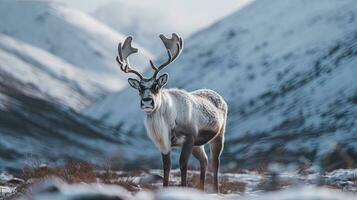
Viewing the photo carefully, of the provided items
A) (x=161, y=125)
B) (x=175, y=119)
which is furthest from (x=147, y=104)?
(x=175, y=119)

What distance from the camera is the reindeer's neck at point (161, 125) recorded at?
13977mm

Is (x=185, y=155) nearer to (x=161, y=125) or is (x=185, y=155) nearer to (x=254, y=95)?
(x=161, y=125)

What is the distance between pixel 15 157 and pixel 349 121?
37251 millimetres

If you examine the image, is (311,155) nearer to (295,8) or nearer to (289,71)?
(289,71)

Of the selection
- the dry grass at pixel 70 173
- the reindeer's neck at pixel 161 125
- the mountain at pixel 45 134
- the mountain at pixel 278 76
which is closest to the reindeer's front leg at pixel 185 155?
the reindeer's neck at pixel 161 125

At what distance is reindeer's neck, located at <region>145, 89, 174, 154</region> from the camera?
14.0 meters

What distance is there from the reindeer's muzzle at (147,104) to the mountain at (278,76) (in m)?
50.4

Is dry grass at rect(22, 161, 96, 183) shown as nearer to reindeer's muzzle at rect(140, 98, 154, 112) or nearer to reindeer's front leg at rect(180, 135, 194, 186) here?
reindeer's muzzle at rect(140, 98, 154, 112)

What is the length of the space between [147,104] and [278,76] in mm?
101635

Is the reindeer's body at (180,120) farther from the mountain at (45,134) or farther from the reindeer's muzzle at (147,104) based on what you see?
the mountain at (45,134)

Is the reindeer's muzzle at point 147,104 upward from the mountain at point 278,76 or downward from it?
downward

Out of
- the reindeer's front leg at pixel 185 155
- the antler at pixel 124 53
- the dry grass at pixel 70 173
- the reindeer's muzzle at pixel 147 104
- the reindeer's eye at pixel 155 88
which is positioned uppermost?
the antler at pixel 124 53

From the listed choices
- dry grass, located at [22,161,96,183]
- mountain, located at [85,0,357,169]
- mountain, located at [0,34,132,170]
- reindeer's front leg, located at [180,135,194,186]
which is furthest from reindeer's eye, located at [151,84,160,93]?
mountain, located at [0,34,132,170]

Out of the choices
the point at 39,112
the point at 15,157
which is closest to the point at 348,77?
the point at 15,157
